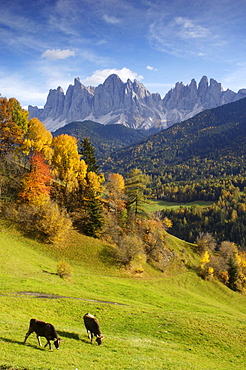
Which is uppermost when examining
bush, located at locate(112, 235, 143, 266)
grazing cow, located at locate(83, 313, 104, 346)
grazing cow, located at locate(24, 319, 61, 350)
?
grazing cow, located at locate(24, 319, 61, 350)

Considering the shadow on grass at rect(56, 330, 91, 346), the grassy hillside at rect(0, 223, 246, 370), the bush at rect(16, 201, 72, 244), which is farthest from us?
the bush at rect(16, 201, 72, 244)

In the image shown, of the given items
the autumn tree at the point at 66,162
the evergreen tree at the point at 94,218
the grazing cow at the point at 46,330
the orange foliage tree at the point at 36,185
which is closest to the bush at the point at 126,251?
the evergreen tree at the point at 94,218

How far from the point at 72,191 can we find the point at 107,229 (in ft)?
47.6

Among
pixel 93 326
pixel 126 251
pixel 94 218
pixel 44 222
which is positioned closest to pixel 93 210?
pixel 94 218

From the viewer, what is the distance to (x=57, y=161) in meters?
63.9

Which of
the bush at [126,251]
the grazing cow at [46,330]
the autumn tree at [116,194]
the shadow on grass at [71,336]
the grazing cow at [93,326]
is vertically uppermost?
the autumn tree at [116,194]

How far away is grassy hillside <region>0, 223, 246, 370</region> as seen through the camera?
14656 mm

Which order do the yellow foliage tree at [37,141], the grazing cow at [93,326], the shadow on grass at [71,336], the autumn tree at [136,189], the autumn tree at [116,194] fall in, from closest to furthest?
the grazing cow at [93,326] < the shadow on grass at [71,336] < the yellow foliage tree at [37,141] < the autumn tree at [136,189] < the autumn tree at [116,194]

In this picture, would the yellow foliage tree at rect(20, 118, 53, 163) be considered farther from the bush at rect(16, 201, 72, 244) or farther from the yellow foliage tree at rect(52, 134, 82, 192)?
the bush at rect(16, 201, 72, 244)

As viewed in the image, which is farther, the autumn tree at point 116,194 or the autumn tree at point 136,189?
the autumn tree at point 116,194

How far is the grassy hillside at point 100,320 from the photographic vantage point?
14.7 m

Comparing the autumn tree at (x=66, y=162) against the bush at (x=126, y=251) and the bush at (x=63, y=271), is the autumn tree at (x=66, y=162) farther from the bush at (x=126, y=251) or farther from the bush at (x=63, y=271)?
the bush at (x=63, y=271)

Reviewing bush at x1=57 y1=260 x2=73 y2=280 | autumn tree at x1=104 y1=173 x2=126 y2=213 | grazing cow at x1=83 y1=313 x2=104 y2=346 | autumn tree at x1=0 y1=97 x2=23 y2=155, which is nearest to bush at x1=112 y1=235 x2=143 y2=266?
autumn tree at x1=104 y1=173 x2=126 y2=213

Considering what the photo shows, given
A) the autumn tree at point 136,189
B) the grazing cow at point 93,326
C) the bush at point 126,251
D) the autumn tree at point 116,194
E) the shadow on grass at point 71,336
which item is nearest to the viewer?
the grazing cow at point 93,326
